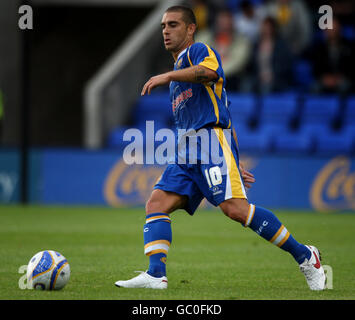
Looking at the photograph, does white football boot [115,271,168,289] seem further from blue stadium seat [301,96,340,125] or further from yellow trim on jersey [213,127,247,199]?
blue stadium seat [301,96,340,125]

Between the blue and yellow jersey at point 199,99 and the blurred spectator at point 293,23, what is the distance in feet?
38.4

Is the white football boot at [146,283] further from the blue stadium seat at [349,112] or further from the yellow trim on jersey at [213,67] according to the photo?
the blue stadium seat at [349,112]

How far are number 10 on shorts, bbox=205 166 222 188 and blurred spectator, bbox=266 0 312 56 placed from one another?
1201 cm

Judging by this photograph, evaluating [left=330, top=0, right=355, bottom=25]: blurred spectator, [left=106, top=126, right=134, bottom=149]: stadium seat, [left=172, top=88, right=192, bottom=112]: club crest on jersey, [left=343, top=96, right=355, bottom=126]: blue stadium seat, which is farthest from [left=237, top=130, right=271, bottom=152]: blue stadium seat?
[left=172, top=88, right=192, bottom=112]: club crest on jersey

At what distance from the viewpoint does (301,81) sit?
706 inches

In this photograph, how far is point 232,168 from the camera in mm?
6184

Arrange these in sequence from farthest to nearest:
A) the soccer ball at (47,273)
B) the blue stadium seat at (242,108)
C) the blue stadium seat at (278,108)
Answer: the blue stadium seat at (242,108) < the blue stadium seat at (278,108) < the soccer ball at (47,273)

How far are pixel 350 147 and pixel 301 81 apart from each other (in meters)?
2.53

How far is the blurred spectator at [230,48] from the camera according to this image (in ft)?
57.6

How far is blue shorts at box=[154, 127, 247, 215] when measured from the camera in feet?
20.2

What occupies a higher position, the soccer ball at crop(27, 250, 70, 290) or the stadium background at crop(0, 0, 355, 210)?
the stadium background at crop(0, 0, 355, 210)

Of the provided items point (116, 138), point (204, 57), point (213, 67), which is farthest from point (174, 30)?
point (116, 138)

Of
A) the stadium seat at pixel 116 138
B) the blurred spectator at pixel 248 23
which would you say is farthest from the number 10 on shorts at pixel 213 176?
the blurred spectator at pixel 248 23
